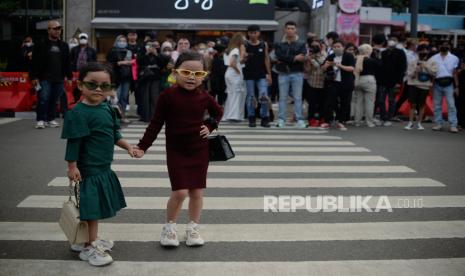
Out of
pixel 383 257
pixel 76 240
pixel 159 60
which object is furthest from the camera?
pixel 159 60

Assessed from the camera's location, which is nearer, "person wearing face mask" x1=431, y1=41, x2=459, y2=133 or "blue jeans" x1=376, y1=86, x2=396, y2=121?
"person wearing face mask" x1=431, y1=41, x2=459, y2=133

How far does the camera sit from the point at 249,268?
164 inches

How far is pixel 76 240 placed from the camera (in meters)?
4.16

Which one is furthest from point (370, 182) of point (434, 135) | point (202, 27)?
point (202, 27)

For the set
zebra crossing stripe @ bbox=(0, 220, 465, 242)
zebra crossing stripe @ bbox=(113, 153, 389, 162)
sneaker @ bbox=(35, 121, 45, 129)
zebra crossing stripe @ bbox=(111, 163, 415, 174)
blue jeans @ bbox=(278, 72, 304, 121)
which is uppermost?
blue jeans @ bbox=(278, 72, 304, 121)

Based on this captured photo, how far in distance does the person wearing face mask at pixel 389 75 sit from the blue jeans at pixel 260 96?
9.10 feet

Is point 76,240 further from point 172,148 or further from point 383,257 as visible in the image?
point 383,257

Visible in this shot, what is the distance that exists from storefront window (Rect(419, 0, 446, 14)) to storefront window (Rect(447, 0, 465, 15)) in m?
0.75

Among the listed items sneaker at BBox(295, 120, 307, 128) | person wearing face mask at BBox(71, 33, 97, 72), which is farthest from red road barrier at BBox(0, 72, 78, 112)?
sneaker at BBox(295, 120, 307, 128)

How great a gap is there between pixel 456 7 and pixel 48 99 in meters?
49.8

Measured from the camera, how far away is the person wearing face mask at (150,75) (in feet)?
41.8

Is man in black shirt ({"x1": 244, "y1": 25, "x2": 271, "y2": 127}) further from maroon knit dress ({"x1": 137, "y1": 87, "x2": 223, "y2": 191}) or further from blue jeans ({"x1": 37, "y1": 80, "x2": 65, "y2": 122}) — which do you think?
maroon knit dress ({"x1": 137, "y1": 87, "x2": 223, "y2": 191})

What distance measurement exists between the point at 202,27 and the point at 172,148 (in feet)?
72.3

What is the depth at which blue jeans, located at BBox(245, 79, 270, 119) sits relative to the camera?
484 inches
